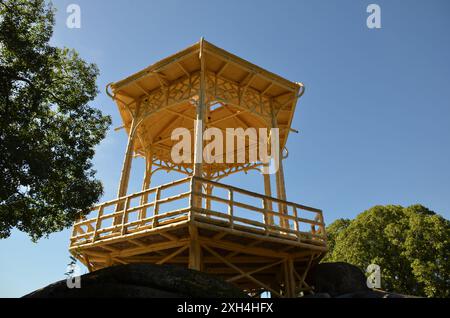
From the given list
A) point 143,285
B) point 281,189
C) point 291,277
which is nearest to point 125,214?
point 143,285

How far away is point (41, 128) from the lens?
40.1 feet

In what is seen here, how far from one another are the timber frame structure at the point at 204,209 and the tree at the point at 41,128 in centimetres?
155

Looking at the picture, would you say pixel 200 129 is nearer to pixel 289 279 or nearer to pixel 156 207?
pixel 156 207

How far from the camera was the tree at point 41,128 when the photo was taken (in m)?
10.9

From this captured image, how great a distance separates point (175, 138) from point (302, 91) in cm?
740

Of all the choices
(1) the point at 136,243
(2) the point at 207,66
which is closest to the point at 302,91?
(2) the point at 207,66

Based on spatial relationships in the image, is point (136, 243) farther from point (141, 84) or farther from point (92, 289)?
point (141, 84)

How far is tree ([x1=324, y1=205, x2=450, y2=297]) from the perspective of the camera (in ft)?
96.6

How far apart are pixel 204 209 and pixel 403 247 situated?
86.0 feet

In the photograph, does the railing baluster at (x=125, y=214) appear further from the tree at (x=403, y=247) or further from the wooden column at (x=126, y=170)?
the tree at (x=403, y=247)
